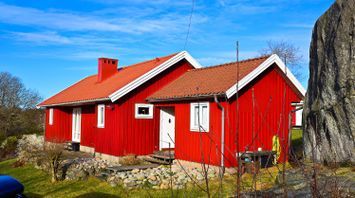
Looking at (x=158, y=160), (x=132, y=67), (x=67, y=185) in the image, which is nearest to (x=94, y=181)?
(x=67, y=185)

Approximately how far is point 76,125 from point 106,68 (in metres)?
4.18

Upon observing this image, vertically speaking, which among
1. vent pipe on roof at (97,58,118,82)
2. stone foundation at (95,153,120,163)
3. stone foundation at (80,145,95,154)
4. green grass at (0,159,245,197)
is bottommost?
green grass at (0,159,245,197)

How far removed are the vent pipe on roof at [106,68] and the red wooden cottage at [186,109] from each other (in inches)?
30.1

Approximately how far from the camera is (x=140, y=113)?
17.5 meters

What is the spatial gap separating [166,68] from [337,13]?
10.4 metres

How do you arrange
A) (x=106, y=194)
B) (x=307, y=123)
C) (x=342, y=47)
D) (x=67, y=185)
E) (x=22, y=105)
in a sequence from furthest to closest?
(x=22, y=105), (x=67, y=185), (x=106, y=194), (x=307, y=123), (x=342, y=47)

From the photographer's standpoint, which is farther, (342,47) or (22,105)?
(22,105)

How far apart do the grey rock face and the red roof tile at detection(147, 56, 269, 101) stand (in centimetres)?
421

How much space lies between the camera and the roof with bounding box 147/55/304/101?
44.8 feet

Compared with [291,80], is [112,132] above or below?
below

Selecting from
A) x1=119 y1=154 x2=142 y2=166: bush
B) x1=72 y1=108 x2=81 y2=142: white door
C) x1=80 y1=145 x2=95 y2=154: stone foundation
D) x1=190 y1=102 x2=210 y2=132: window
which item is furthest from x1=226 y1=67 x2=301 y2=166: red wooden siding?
x1=72 y1=108 x2=81 y2=142: white door

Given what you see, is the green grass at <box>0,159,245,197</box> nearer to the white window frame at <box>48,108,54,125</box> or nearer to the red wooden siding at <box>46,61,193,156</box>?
the red wooden siding at <box>46,61,193,156</box>

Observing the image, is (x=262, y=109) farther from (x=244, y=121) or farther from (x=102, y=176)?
(x=102, y=176)

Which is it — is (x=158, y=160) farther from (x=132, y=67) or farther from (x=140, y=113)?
(x=132, y=67)
